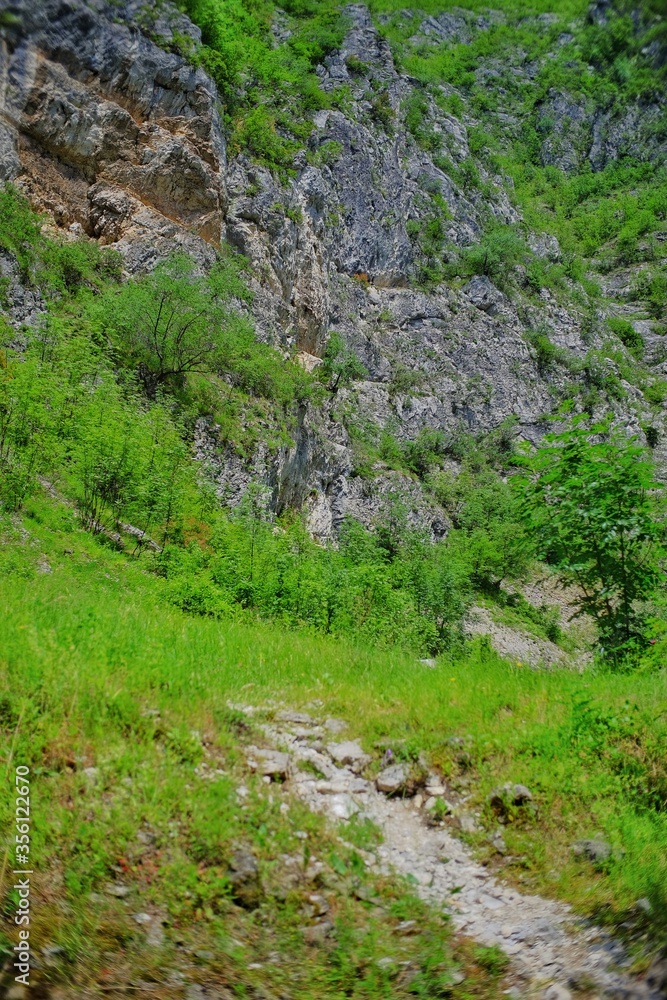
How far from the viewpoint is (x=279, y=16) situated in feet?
181

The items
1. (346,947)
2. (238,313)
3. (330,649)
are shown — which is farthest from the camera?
(238,313)

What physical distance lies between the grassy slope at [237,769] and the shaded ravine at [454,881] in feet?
0.56

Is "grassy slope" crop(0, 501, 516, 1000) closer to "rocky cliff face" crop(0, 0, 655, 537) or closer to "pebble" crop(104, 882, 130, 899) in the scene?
"pebble" crop(104, 882, 130, 899)

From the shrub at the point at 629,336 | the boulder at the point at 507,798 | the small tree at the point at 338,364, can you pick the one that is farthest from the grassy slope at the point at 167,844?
the shrub at the point at 629,336

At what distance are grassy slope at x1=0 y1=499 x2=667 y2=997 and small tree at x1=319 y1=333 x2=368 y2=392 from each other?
34.3 m

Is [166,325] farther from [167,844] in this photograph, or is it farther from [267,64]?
[267,64]

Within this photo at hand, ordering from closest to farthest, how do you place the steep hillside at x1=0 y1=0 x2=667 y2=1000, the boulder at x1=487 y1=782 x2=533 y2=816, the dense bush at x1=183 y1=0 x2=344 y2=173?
the steep hillside at x1=0 y1=0 x2=667 y2=1000 < the boulder at x1=487 y1=782 x2=533 y2=816 < the dense bush at x1=183 y1=0 x2=344 y2=173

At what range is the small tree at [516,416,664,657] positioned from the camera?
20.7 feet

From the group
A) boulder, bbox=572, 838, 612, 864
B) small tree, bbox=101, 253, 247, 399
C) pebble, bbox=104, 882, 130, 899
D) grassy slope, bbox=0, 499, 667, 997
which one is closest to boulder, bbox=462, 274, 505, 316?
small tree, bbox=101, 253, 247, 399

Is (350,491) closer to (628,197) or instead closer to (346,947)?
(346,947)

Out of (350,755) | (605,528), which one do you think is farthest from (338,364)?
(350,755)

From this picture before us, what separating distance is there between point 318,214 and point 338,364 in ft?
38.8

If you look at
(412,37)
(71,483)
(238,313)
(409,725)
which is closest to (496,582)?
(238,313)

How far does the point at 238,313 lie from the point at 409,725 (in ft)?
77.8
